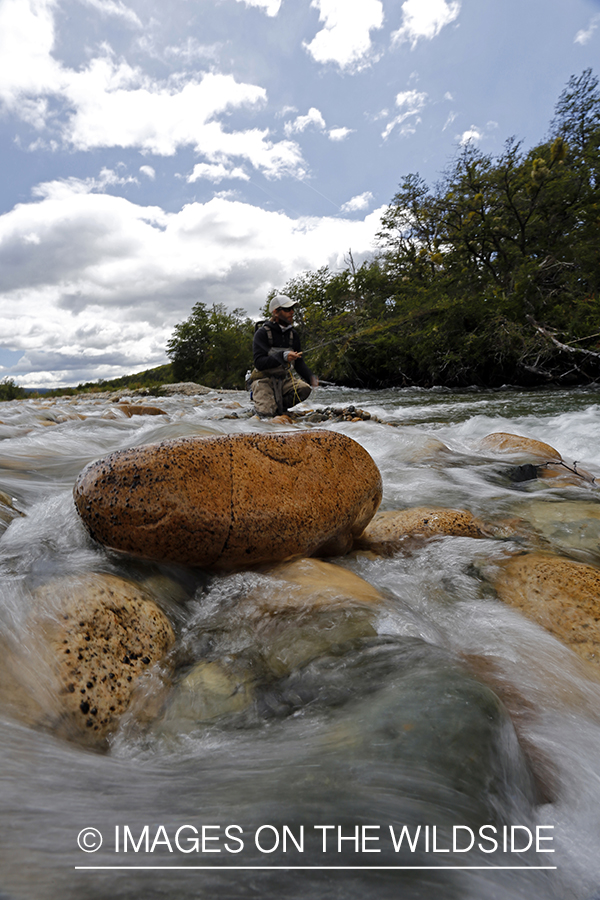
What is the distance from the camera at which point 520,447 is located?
18.6 feet

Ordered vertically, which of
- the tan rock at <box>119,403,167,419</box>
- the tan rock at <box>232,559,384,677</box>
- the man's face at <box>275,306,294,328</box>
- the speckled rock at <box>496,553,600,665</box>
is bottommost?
the speckled rock at <box>496,553,600,665</box>

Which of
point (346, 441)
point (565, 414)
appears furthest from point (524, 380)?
point (346, 441)

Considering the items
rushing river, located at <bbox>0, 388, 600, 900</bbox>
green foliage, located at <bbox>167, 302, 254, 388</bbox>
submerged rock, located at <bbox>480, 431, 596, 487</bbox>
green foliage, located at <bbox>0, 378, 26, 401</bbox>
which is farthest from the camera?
green foliage, located at <bbox>167, 302, 254, 388</bbox>

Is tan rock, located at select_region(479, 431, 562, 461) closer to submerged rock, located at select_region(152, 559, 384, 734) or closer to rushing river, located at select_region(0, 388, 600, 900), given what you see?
rushing river, located at select_region(0, 388, 600, 900)

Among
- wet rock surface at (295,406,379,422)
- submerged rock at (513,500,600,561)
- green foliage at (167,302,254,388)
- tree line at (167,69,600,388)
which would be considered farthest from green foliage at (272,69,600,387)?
green foliage at (167,302,254,388)

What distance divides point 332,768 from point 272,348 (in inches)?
309

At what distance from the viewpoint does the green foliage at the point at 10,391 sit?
22277 millimetres

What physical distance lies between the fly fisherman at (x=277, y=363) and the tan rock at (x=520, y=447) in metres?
3.41

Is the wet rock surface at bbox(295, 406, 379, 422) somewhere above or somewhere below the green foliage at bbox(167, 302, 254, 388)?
below

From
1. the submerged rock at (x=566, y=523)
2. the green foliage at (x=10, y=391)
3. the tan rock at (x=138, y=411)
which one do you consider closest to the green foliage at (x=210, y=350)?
the green foliage at (x=10, y=391)

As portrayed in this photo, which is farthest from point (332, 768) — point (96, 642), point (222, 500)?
point (222, 500)

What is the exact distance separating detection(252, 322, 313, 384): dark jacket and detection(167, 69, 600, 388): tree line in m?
8.12

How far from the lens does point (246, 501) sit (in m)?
2.47

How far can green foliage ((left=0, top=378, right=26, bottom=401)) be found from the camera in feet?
73.1
